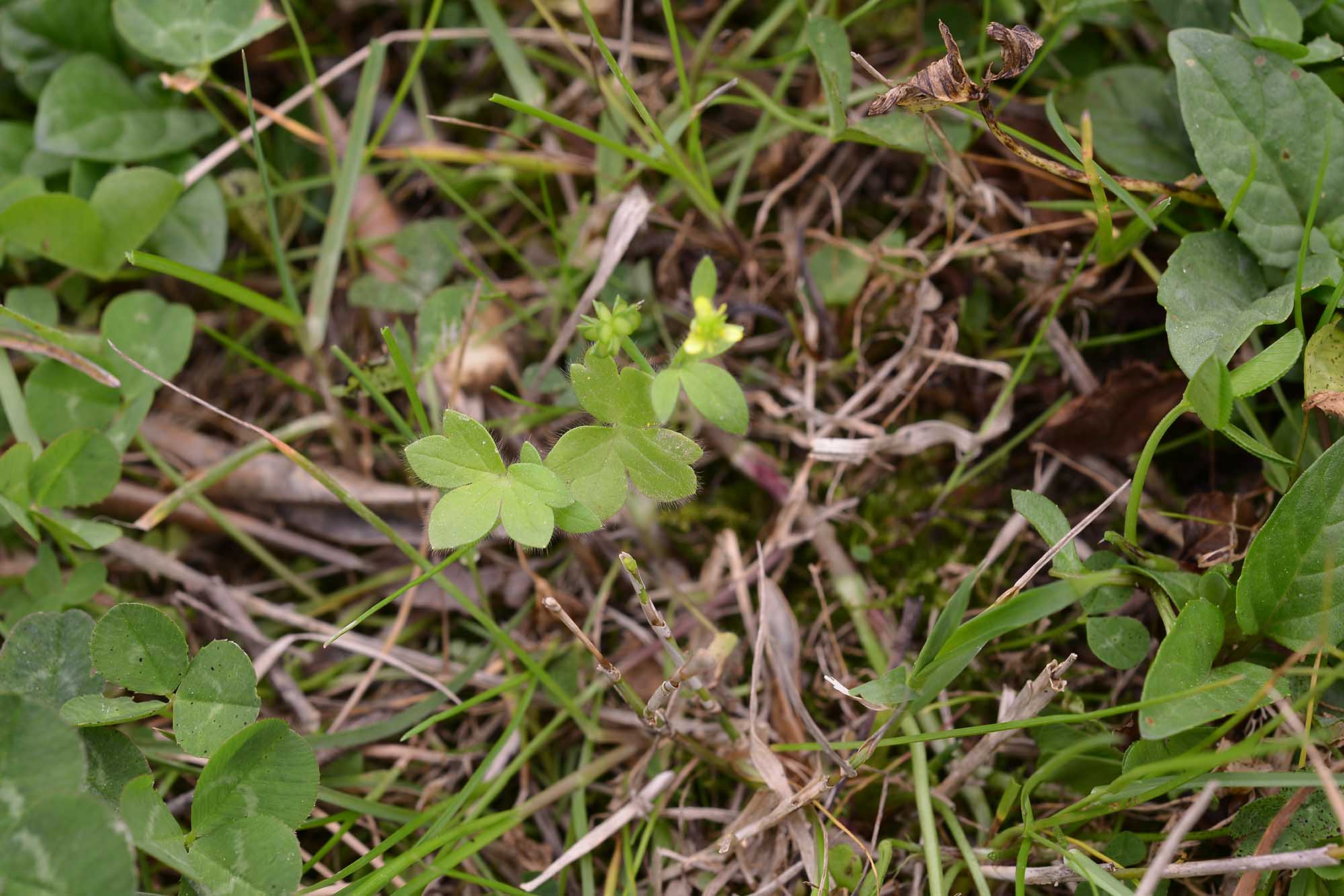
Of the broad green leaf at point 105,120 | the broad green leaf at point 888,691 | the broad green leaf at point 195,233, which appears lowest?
the broad green leaf at point 888,691

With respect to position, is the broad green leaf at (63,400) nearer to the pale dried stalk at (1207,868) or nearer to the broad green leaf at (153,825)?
the broad green leaf at (153,825)

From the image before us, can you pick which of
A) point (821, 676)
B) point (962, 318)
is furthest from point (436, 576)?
point (962, 318)

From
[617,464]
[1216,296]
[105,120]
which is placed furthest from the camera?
[105,120]

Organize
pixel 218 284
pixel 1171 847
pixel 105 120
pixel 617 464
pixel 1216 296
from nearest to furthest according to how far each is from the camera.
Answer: pixel 1171 847, pixel 617 464, pixel 1216 296, pixel 218 284, pixel 105 120

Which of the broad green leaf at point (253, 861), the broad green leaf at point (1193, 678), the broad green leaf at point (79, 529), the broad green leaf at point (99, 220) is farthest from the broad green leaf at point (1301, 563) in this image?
the broad green leaf at point (99, 220)

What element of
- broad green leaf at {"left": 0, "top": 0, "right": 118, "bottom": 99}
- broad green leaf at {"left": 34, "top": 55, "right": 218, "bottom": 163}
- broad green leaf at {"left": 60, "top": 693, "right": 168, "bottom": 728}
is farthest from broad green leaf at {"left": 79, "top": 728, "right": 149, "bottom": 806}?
broad green leaf at {"left": 0, "top": 0, "right": 118, "bottom": 99}

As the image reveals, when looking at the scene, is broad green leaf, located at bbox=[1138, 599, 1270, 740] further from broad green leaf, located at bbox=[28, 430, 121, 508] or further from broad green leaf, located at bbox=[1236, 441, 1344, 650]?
broad green leaf, located at bbox=[28, 430, 121, 508]

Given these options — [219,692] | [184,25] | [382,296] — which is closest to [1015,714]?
[219,692]

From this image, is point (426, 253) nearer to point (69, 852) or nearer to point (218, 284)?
point (218, 284)
